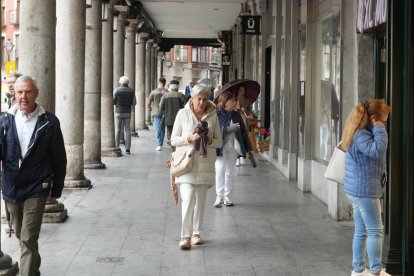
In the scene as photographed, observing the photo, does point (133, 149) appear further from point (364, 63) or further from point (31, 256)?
point (31, 256)

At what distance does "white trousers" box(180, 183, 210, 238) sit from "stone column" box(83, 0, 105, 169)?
7.58m

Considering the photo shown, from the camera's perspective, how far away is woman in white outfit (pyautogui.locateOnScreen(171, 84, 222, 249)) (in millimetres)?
8477

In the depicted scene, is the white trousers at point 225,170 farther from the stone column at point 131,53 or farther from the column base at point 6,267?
the stone column at point 131,53

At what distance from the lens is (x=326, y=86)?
11945 mm

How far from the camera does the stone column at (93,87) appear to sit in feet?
52.2

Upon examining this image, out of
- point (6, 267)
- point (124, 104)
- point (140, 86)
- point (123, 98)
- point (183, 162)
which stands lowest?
point (6, 267)

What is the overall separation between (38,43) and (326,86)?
4.42m

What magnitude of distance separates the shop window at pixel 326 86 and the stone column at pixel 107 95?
7096 millimetres

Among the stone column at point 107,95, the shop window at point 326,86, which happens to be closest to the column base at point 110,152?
the stone column at point 107,95

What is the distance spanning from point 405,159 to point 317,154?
5.70m

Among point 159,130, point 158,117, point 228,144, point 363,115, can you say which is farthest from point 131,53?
point 363,115

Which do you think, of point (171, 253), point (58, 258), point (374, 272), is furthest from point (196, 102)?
point (374, 272)

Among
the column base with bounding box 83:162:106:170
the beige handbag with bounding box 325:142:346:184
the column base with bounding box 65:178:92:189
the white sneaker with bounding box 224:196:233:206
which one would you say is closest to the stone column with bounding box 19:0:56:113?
the white sneaker with bounding box 224:196:233:206

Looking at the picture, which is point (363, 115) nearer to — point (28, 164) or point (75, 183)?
point (28, 164)
